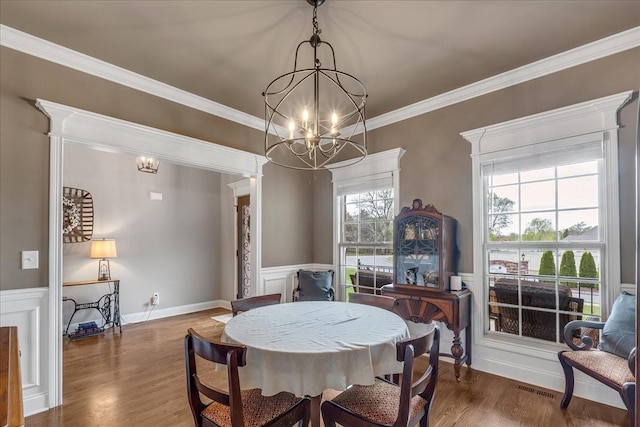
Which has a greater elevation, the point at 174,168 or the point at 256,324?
the point at 174,168

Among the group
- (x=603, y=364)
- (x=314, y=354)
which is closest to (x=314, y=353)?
(x=314, y=354)

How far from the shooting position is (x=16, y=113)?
2.45m

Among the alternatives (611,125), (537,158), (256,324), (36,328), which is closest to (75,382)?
(36,328)

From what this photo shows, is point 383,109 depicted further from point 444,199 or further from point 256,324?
point 256,324

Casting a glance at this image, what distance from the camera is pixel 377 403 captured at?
167 centimetres

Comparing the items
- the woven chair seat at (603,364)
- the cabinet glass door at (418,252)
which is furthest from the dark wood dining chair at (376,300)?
the woven chair seat at (603,364)

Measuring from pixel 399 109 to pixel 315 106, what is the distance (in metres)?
2.10

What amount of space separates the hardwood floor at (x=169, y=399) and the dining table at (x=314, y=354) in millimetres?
1048

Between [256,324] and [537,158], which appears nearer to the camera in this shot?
[256,324]

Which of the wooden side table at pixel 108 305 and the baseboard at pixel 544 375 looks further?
the wooden side table at pixel 108 305

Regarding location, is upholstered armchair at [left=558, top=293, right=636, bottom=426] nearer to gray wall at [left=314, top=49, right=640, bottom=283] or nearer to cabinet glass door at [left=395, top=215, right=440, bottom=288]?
gray wall at [left=314, top=49, right=640, bottom=283]

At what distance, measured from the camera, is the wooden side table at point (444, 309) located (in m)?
2.94

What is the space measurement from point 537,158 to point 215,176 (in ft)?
16.9

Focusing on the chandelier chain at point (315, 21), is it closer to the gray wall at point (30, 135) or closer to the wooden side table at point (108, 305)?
the gray wall at point (30, 135)
